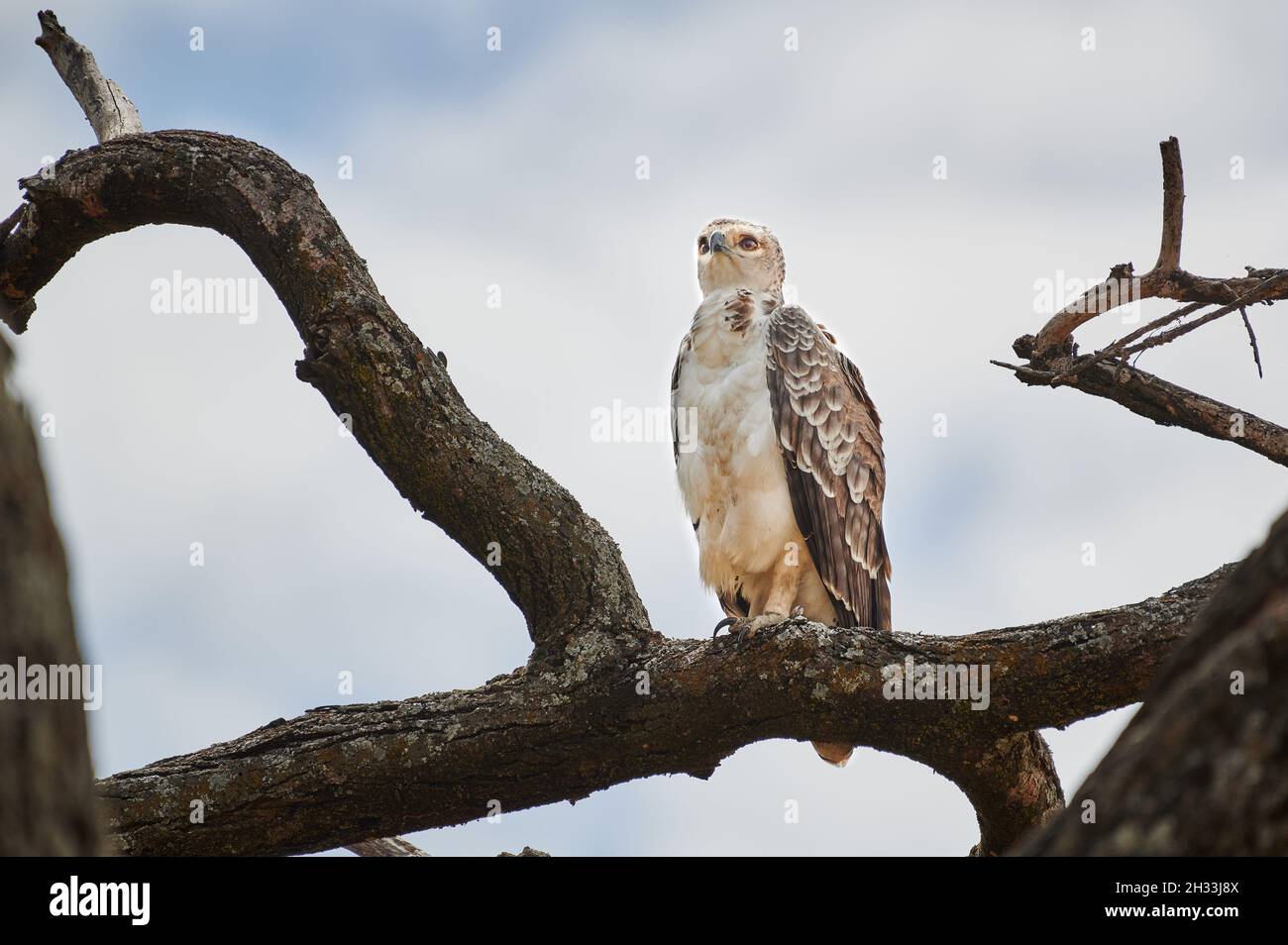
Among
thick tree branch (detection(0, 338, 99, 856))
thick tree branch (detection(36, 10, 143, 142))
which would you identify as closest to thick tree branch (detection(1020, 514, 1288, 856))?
thick tree branch (detection(0, 338, 99, 856))

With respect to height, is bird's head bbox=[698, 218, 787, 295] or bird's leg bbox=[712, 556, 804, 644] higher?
bird's head bbox=[698, 218, 787, 295]

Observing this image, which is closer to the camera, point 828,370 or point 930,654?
point 930,654

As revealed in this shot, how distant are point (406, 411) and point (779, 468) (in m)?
2.57

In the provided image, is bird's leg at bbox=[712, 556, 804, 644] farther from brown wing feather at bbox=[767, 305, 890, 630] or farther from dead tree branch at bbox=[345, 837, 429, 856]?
dead tree branch at bbox=[345, 837, 429, 856]

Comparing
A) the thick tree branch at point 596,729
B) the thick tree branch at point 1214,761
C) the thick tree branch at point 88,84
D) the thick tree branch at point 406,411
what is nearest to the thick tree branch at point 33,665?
the thick tree branch at point 1214,761

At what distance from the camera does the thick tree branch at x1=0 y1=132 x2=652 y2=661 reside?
16.5 ft

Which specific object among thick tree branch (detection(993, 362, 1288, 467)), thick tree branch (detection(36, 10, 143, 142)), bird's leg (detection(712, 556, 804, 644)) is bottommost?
bird's leg (detection(712, 556, 804, 644))

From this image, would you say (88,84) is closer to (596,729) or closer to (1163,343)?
(596,729)

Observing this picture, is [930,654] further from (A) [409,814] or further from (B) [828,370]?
(B) [828,370]

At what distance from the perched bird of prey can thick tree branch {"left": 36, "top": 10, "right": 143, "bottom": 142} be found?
3.25 meters
